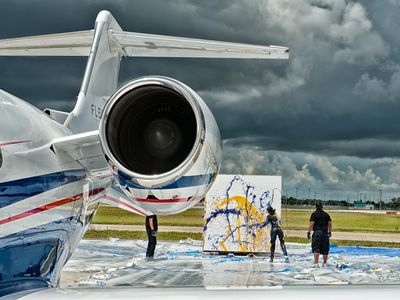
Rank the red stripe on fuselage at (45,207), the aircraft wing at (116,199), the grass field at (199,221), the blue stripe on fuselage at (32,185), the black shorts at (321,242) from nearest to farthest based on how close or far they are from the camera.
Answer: the blue stripe on fuselage at (32,185) → the red stripe on fuselage at (45,207) → the aircraft wing at (116,199) → the black shorts at (321,242) → the grass field at (199,221)

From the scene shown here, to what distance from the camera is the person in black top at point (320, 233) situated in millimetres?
14391

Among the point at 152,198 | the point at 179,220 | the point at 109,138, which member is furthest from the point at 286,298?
the point at 179,220

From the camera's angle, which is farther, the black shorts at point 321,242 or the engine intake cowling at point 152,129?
the black shorts at point 321,242

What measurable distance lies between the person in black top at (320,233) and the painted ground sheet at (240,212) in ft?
9.12

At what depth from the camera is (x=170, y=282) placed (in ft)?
37.1

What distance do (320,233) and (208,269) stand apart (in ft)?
10.2

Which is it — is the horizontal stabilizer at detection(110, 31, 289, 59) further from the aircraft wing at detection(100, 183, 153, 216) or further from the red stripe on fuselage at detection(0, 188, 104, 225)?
the red stripe on fuselage at detection(0, 188, 104, 225)

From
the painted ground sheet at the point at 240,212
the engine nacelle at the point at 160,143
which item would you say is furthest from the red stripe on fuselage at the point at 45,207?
the painted ground sheet at the point at 240,212

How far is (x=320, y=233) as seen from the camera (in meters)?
14.4

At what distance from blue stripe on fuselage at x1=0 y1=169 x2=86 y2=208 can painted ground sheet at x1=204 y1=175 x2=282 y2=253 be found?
11.3 m

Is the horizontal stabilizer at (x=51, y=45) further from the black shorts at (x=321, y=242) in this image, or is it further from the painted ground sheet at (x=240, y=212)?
the painted ground sheet at (x=240, y=212)

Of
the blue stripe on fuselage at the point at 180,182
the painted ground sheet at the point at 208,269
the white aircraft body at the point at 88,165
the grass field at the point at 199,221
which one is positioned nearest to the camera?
the white aircraft body at the point at 88,165

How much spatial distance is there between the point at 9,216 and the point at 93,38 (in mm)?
4574

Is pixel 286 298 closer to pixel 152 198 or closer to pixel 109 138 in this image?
pixel 152 198
